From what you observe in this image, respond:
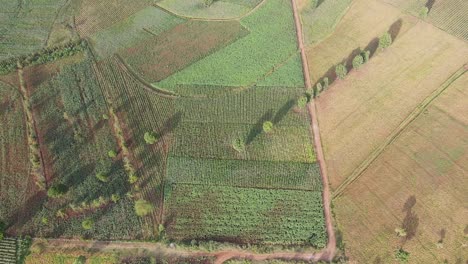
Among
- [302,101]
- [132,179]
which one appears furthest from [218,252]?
[302,101]

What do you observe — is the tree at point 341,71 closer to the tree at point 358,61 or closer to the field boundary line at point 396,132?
the tree at point 358,61

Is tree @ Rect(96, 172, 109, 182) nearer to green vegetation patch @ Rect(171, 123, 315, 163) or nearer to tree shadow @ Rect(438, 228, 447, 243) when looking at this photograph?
green vegetation patch @ Rect(171, 123, 315, 163)

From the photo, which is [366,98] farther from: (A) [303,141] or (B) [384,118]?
(A) [303,141]

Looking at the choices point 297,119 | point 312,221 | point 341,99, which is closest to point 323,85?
point 341,99

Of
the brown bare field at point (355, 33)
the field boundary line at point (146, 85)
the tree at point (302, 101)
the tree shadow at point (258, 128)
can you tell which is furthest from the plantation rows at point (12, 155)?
the brown bare field at point (355, 33)

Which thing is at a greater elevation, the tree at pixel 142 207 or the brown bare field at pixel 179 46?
the brown bare field at pixel 179 46

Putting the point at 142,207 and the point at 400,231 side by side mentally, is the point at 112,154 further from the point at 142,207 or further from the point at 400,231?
the point at 400,231

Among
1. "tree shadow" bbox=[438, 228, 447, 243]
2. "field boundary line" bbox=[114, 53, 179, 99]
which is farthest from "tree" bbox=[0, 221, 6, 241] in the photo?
"tree shadow" bbox=[438, 228, 447, 243]
